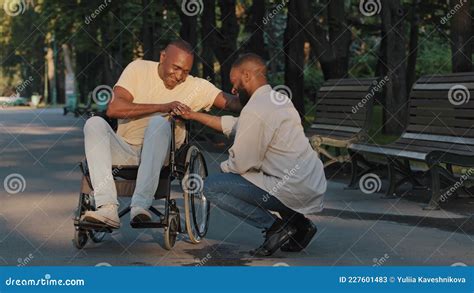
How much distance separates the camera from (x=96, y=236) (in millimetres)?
8547

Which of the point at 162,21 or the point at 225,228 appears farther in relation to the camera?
the point at 162,21

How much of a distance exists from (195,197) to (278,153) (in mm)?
1190

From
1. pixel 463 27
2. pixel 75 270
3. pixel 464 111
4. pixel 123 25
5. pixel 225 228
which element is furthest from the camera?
pixel 123 25

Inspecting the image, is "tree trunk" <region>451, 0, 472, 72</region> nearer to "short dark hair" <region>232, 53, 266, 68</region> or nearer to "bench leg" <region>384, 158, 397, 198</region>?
"bench leg" <region>384, 158, 397, 198</region>

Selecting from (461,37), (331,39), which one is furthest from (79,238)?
(331,39)

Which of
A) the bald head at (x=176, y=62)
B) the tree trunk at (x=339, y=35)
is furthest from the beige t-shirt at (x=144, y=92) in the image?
the tree trunk at (x=339, y=35)

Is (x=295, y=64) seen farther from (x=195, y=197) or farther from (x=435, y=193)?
(x=195, y=197)

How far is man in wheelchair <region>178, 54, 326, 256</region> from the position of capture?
24.8 ft

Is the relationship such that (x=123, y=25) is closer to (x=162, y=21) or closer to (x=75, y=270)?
(x=162, y=21)

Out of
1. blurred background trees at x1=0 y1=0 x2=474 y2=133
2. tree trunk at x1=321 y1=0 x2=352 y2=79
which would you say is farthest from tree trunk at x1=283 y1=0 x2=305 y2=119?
tree trunk at x1=321 y1=0 x2=352 y2=79

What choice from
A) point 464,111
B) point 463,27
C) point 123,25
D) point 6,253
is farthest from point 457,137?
point 123,25

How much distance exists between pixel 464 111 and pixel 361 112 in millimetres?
2451

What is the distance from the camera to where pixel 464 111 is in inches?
424

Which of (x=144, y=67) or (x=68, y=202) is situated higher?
(x=144, y=67)
